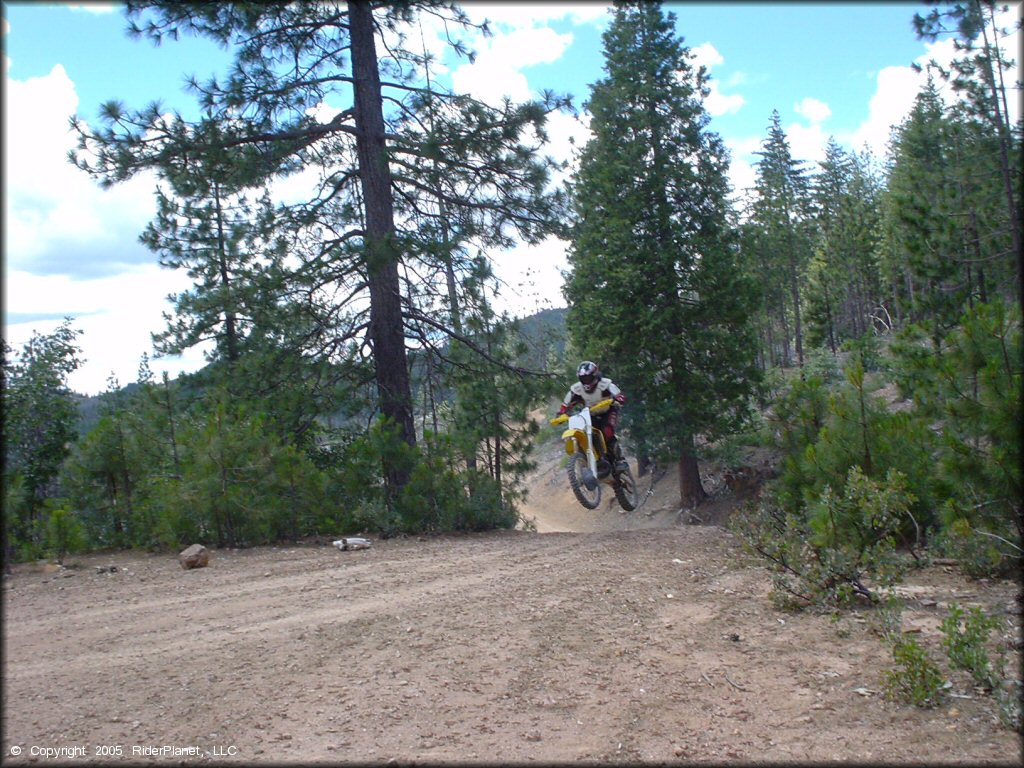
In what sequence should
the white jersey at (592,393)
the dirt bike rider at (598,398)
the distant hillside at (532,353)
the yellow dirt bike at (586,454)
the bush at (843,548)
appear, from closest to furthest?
the bush at (843,548) < the yellow dirt bike at (586,454) < the dirt bike rider at (598,398) < the white jersey at (592,393) < the distant hillside at (532,353)

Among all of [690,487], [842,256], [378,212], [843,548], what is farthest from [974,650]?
[842,256]

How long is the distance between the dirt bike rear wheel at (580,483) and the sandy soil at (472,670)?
102cm

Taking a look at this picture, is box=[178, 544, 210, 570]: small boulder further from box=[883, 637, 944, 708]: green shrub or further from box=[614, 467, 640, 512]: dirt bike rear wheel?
box=[883, 637, 944, 708]: green shrub

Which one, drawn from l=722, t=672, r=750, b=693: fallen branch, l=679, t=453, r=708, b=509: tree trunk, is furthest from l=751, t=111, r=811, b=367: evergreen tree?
l=722, t=672, r=750, b=693: fallen branch

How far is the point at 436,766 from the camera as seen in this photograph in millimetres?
4668

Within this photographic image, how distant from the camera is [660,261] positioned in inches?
789

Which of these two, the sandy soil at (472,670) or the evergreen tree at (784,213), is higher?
the evergreen tree at (784,213)

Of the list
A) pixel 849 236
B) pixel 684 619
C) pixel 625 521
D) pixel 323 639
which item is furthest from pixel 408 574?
pixel 849 236

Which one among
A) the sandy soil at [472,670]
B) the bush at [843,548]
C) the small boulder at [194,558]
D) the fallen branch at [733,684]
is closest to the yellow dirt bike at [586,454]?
the sandy soil at [472,670]

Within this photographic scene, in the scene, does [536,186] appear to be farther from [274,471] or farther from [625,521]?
[625,521]

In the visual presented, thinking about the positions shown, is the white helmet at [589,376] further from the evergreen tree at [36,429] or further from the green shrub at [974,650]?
the evergreen tree at [36,429]

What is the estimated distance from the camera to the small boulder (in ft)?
33.1

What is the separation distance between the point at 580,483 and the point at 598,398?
1177 mm

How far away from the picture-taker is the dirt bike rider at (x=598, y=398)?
1028cm
